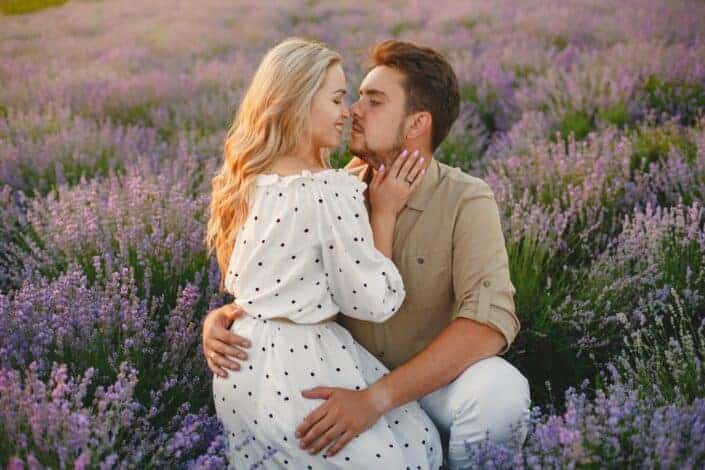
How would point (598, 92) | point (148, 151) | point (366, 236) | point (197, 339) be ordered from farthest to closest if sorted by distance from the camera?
point (598, 92)
point (148, 151)
point (197, 339)
point (366, 236)

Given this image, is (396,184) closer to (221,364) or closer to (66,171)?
(221,364)

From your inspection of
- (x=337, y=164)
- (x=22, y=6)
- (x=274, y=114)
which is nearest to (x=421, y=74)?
Answer: (x=274, y=114)

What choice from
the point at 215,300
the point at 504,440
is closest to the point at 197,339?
the point at 215,300

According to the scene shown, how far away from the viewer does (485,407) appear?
2.27m

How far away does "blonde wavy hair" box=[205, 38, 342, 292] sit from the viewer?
2219 millimetres

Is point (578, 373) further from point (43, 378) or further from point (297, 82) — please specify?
point (43, 378)

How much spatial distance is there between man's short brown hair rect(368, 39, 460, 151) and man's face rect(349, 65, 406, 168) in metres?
0.03

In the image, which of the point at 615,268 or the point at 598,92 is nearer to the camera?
the point at 615,268

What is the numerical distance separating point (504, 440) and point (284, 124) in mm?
1178

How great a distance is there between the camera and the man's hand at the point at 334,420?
2.07m

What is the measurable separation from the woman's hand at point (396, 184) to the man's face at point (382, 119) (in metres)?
0.14

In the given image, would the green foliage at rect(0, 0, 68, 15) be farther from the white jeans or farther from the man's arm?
the white jeans

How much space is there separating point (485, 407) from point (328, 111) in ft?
3.33

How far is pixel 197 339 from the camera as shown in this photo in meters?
2.82
